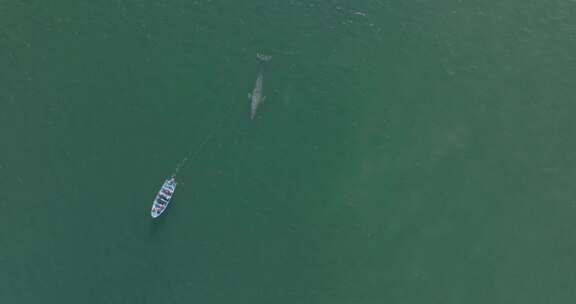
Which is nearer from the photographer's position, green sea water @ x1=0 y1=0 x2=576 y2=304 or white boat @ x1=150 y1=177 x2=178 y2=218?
Result: white boat @ x1=150 y1=177 x2=178 y2=218

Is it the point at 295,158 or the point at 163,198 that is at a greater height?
the point at 295,158

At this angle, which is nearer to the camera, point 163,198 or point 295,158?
point 163,198

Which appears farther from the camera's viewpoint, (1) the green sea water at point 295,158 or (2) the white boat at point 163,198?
(1) the green sea water at point 295,158

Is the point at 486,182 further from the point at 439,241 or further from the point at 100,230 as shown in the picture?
the point at 100,230

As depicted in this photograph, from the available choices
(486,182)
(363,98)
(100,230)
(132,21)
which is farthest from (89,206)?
(486,182)
